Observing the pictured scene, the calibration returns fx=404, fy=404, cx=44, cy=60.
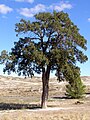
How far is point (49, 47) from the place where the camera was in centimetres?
5028

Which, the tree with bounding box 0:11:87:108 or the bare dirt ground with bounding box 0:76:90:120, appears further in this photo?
→ the tree with bounding box 0:11:87:108

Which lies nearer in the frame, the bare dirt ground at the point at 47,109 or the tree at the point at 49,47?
the bare dirt ground at the point at 47,109

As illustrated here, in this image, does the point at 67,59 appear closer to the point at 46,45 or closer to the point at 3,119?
the point at 46,45

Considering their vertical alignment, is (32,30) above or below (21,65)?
above

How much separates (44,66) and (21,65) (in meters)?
3.04

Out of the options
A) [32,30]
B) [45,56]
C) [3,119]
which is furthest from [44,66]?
[3,119]

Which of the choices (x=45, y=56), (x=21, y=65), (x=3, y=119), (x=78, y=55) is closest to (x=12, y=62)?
(x=21, y=65)

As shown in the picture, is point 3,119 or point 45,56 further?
point 45,56

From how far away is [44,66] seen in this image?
4956 centimetres

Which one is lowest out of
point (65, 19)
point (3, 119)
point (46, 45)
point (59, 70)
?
point (3, 119)

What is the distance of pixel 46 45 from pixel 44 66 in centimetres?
268

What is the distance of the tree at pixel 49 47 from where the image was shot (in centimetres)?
4894

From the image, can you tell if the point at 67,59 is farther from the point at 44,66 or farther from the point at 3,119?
the point at 3,119

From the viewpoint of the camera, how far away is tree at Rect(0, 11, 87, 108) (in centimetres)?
4894
